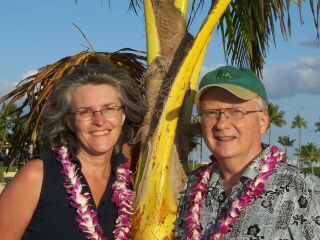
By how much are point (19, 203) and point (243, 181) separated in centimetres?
108

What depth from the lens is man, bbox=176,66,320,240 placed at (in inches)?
99.0

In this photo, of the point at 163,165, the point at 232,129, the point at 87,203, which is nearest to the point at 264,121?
the point at 232,129

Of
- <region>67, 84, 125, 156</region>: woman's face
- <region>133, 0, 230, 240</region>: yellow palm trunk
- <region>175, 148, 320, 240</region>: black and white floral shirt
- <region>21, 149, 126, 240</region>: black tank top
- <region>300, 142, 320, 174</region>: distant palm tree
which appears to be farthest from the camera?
<region>300, 142, 320, 174</region>: distant palm tree

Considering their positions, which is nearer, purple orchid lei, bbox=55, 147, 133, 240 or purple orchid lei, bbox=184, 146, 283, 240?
purple orchid lei, bbox=184, 146, 283, 240

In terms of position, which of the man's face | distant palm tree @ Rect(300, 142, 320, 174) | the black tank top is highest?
distant palm tree @ Rect(300, 142, 320, 174)

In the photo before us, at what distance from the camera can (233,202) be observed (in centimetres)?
266

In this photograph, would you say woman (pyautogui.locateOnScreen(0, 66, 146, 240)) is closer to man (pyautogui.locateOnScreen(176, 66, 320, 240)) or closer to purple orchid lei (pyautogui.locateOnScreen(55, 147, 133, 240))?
purple orchid lei (pyautogui.locateOnScreen(55, 147, 133, 240))

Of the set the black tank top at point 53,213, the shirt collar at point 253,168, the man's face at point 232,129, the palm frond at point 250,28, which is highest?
the palm frond at point 250,28

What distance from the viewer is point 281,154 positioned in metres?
2.77

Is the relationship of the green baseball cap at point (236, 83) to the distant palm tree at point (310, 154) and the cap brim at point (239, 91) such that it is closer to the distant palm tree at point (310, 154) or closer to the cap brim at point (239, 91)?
the cap brim at point (239, 91)

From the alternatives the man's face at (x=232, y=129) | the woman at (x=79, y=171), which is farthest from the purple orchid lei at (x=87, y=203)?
the man's face at (x=232, y=129)

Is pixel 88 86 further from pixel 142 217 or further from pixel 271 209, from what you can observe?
pixel 271 209

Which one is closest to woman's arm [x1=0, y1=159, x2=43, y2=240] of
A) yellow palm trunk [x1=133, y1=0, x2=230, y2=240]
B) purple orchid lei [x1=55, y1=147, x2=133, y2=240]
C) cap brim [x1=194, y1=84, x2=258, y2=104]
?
purple orchid lei [x1=55, y1=147, x2=133, y2=240]

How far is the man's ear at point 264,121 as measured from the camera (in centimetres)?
275
